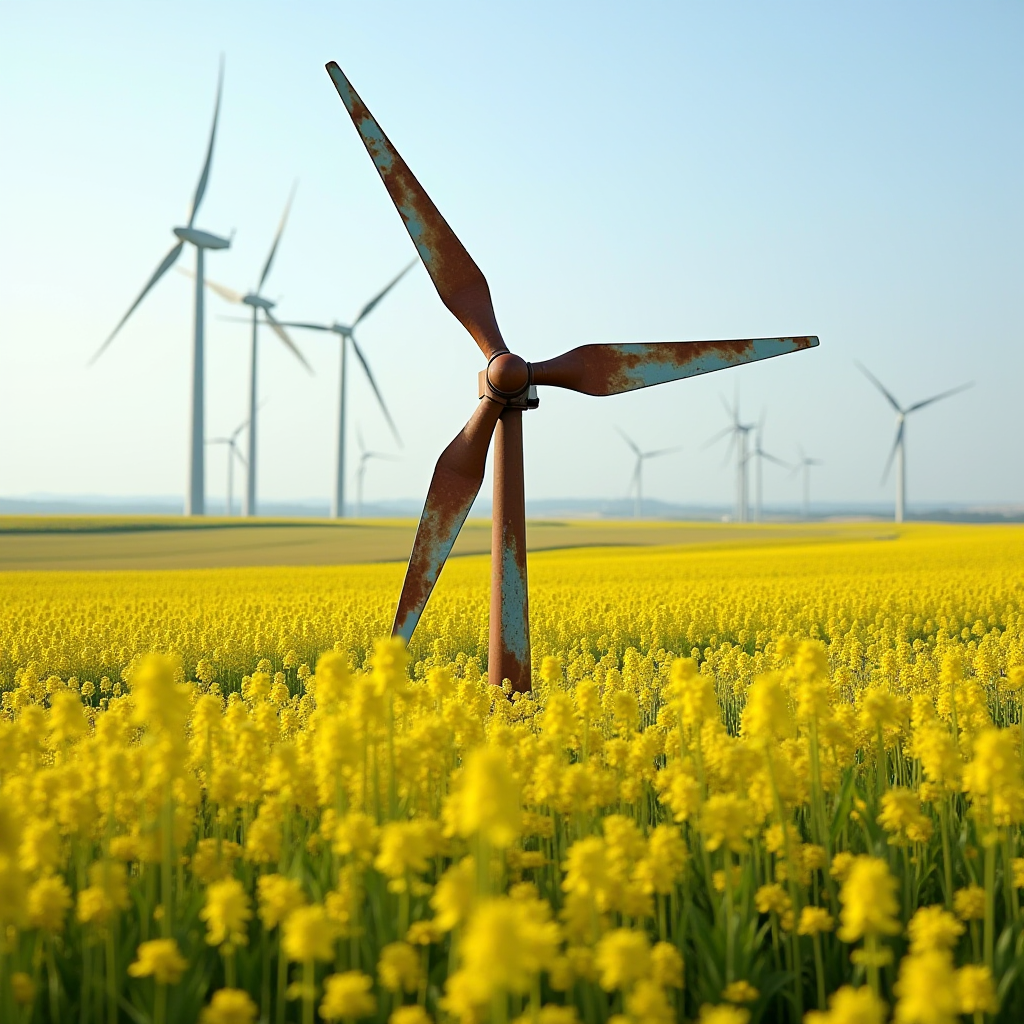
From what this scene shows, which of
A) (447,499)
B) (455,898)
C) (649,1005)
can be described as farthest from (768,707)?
(447,499)

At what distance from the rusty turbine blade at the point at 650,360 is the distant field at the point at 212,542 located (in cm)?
4026

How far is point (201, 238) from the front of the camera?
80.6 metres

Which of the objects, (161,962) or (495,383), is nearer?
(161,962)

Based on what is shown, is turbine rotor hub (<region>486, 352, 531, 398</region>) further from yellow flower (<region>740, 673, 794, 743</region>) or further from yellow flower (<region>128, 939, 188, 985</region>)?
yellow flower (<region>128, 939, 188, 985</region>)

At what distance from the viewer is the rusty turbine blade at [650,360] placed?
13859 millimetres

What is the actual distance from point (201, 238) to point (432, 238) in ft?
241

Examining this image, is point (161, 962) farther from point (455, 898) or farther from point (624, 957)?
point (624, 957)

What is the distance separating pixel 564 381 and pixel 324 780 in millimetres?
9124

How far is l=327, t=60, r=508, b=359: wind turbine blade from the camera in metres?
13.6

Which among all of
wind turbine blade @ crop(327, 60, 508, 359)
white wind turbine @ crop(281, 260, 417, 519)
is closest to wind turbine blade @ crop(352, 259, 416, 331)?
white wind turbine @ crop(281, 260, 417, 519)

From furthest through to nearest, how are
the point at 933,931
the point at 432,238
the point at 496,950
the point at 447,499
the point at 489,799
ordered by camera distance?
the point at 432,238 < the point at 447,499 < the point at 933,931 < the point at 489,799 < the point at 496,950

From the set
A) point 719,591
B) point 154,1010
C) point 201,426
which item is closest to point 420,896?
point 154,1010

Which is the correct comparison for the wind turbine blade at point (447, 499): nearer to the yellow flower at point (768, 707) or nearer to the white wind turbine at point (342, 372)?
the yellow flower at point (768, 707)

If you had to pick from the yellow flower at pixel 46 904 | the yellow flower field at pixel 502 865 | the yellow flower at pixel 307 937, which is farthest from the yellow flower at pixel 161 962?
the yellow flower at pixel 307 937
